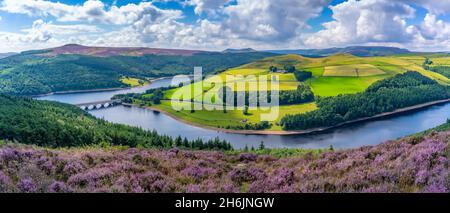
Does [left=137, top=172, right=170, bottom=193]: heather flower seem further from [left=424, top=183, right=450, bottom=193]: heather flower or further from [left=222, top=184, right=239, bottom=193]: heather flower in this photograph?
[left=424, top=183, right=450, bottom=193]: heather flower

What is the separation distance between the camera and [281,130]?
3543 inches

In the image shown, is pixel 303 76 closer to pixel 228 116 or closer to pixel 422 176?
pixel 228 116

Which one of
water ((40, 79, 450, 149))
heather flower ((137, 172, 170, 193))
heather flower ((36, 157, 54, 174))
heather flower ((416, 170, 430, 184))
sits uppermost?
heather flower ((416, 170, 430, 184))

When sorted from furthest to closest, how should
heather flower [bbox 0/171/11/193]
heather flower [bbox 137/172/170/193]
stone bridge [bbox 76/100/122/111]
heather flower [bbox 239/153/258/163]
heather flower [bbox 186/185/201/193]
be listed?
stone bridge [bbox 76/100/122/111]
heather flower [bbox 239/153/258/163]
heather flower [bbox 137/172/170/193]
heather flower [bbox 186/185/201/193]
heather flower [bbox 0/171/11/193]

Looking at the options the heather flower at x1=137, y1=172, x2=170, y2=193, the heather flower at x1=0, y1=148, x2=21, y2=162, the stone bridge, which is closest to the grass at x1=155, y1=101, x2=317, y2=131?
the stone bridge

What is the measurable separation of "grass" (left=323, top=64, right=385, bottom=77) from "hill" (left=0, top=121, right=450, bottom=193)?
156 metres

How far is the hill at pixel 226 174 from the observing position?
Answer: 6.91 metres

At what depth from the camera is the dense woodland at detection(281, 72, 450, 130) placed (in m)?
93.6

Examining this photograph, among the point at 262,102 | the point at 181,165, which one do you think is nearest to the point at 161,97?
the point at 262,102

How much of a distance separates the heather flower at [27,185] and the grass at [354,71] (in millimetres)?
161016

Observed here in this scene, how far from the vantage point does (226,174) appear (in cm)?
1007
